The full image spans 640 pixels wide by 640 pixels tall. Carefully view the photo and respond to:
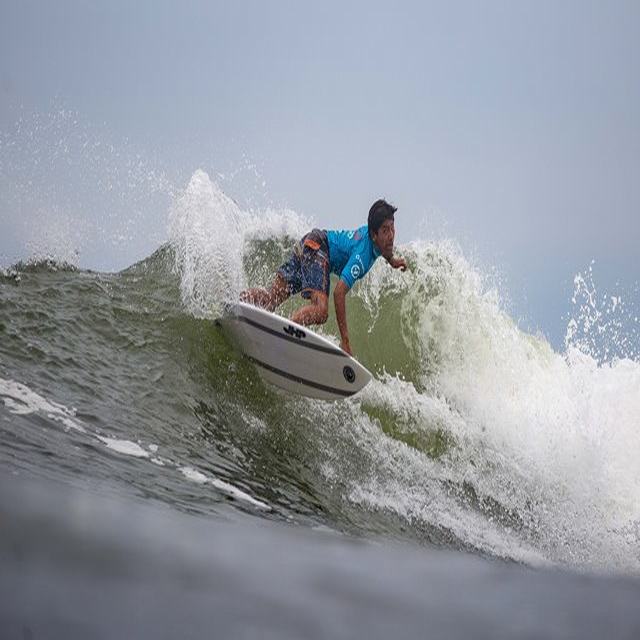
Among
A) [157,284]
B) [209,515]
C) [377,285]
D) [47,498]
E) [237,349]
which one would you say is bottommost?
[209,515]

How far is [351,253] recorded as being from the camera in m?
7.55

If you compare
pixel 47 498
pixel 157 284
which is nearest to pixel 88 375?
pixel 157 284

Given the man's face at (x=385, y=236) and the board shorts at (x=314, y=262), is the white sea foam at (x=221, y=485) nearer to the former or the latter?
the board shorts at (x=314, y=262)

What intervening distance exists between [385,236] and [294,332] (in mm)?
1341

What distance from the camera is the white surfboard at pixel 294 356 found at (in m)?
6.67

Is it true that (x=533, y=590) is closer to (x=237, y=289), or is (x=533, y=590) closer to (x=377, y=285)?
(x=237, y=289)

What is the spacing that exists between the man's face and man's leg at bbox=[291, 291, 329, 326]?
0.78m

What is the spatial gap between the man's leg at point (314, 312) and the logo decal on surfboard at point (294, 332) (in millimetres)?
275

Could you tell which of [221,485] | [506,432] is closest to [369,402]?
[506,432]

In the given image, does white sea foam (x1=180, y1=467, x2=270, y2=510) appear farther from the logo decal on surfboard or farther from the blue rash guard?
the blue rash guard

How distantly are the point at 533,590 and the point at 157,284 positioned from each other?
854 centimetres

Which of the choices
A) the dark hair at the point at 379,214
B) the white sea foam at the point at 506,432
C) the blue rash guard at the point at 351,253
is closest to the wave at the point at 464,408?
the white sea foam at the point at 506,432

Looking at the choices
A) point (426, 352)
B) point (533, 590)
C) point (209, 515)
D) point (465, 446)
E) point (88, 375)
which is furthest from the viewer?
point (426, 352)

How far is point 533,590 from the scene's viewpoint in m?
1.38
